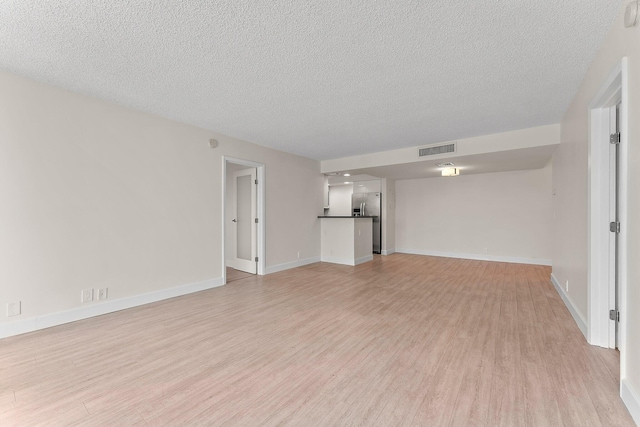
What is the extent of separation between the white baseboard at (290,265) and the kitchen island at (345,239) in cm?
36

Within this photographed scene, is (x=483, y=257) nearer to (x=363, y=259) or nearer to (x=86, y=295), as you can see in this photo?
(x=363, y=259)

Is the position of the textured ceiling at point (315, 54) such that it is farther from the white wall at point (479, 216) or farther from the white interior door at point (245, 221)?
the white wall at point (479, 216)

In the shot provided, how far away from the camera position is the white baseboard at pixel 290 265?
5391mm

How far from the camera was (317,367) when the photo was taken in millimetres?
2062

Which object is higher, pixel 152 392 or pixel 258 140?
pixel 258 140

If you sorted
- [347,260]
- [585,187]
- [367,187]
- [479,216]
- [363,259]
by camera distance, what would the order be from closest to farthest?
[585,187]
[347,260]
[363,259]
[479,216]
[367,187]

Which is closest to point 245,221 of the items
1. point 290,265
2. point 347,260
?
→ point 290,265

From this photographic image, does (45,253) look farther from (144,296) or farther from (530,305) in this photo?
(530,305)

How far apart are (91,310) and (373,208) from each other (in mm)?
6521

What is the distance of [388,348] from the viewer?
2.36 m

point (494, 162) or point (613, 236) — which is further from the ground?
point (494, 162)

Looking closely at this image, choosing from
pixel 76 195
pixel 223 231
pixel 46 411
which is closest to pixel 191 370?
pixel 46 411

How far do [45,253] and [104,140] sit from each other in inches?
54.0

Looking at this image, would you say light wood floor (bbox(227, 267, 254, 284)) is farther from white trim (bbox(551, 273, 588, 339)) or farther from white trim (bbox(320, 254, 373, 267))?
white trim (bbox(551, 273, 588, 339))
